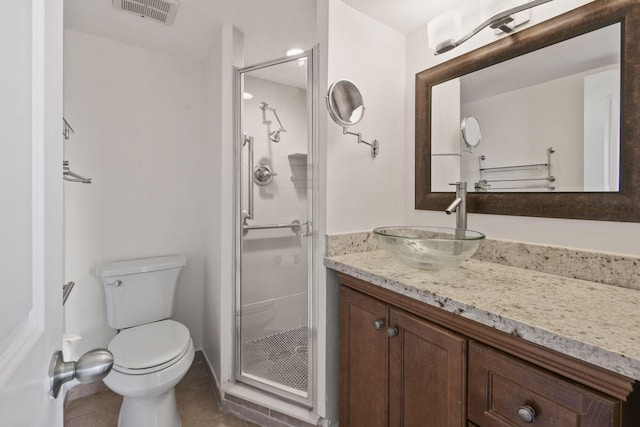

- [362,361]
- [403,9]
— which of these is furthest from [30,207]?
[403,9]

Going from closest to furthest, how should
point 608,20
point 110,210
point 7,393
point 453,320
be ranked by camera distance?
point 7,393, point 453,320, point 608,20, point 110,210

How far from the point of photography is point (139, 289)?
5.89 feet

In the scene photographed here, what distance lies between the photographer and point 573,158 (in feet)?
3.51

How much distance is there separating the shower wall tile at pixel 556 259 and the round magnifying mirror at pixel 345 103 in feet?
1.79

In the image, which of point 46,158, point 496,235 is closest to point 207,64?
point 46,158

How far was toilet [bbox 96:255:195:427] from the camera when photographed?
1.33 m

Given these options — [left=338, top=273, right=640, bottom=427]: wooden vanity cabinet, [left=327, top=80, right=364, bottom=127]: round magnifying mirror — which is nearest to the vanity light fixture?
[left=327, top=80, right=364, bottom=127]: round magnifying mirror

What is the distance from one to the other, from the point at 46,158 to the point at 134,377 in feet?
4.15

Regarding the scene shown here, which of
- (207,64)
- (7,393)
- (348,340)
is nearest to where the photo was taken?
(7,393)

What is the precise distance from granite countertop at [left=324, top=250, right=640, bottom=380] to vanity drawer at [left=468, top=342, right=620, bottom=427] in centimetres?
8

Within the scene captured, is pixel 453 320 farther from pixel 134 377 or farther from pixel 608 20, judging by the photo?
pixel 134 377

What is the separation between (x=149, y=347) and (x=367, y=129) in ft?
5.16

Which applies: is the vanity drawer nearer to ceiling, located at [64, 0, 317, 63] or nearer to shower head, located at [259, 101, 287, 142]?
shower head, located at [259, 101, 287, 142]

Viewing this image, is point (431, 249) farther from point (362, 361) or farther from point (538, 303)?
point (362, 361)
